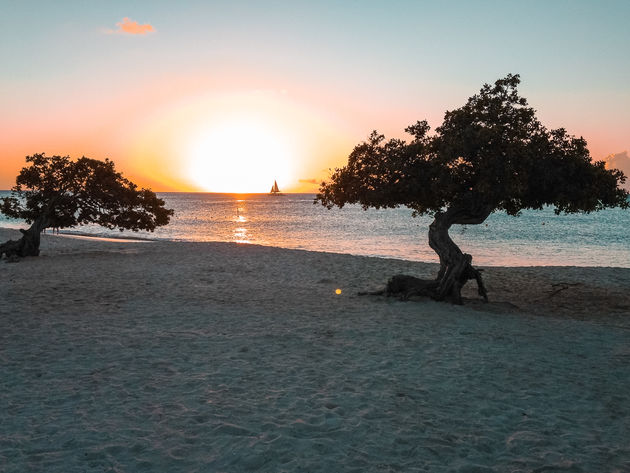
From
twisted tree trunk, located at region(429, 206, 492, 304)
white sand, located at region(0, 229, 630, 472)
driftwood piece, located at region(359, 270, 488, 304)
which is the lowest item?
white sand, located at region(0, 229, 630, 472)

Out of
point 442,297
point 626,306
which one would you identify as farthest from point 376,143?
point 626,306

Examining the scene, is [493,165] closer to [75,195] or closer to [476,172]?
[476,172]

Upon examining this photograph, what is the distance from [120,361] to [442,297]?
11634 millimetres

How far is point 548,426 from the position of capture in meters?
7.38

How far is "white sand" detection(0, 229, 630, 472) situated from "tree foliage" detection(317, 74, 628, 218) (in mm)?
4058

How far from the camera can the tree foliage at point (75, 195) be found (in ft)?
95.0

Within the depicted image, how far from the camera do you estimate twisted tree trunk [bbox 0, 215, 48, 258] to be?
1066 inches

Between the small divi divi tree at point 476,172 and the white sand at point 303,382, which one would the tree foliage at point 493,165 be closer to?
the small divi divi tree at point 476,172

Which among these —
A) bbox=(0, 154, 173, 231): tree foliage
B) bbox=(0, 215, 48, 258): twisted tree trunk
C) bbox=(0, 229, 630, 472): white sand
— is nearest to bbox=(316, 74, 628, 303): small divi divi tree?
bbox=(0, 229, 630, 472): white sand

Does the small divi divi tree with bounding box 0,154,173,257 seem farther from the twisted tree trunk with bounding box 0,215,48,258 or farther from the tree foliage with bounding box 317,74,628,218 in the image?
the tree foliage with bounding box 317,74,628,218

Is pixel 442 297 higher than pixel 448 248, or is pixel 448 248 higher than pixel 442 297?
pixel 448 248

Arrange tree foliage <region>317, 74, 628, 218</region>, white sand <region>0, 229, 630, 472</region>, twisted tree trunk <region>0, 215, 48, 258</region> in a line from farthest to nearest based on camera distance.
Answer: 1. twisted tree trunk <region>0, 215, 48, 258</region>
2. tree foliage <region>317, 74, 628, 218</region>
3. white sand <region>0, 229, 630, 472</region>

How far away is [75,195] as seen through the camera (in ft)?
98.8

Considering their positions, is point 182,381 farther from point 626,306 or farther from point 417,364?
point 626,306
